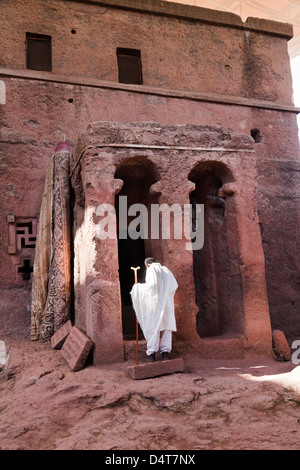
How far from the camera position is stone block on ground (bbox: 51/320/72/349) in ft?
17.7

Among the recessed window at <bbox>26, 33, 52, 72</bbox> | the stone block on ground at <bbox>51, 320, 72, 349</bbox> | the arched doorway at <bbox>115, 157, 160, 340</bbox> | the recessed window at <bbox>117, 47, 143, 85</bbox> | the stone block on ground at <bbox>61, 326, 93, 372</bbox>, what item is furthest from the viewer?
the recessed window at <bbox>117, 47, 143, 85</bbox>

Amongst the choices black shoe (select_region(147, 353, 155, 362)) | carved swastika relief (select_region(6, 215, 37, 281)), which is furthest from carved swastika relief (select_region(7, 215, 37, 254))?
black shoe (select_region(147, 353, 155, 362))

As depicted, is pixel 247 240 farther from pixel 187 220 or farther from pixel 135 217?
pixel 135 217

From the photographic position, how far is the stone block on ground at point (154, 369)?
4.26m

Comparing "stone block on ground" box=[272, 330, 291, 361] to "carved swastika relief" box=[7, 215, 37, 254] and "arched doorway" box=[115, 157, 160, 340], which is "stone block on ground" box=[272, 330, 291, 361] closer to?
"arched doorway" box=[115, 157, 160, 340]

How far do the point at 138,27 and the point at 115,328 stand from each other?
6.82 metres

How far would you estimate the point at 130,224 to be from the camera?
22.2ft

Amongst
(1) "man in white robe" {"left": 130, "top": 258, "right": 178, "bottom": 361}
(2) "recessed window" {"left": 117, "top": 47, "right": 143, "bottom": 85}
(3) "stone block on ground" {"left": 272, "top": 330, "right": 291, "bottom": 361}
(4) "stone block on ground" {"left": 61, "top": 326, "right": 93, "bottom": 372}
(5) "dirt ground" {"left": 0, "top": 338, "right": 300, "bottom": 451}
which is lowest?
(5) "dirt ground" {"left": 0, "top": 338, "right": 300, "bottom": 451}

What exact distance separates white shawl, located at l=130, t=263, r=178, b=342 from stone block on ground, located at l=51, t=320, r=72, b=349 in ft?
4.30

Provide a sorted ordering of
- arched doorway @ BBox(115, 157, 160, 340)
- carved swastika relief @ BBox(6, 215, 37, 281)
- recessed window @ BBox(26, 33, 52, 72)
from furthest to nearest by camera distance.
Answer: recessed window @ BBox(26, 33, 52, 72) → carved swastika relief @ BBox(6, 215, 37, 281) → arched doorway @ BBox(115, 157, 160, 340)

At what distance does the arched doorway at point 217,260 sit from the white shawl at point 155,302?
139 cm

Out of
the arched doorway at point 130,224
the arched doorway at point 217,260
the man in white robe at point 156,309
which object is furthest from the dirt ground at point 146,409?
the arched doorway at point 130,224

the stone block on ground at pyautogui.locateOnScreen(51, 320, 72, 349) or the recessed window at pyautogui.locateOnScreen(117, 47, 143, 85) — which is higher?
the recessed window at pyautogui.locateOnScreen(117, 47, 143, 85)

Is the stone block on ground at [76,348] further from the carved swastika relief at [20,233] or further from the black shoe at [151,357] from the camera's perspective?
the carved swastika relief at [20,233]
